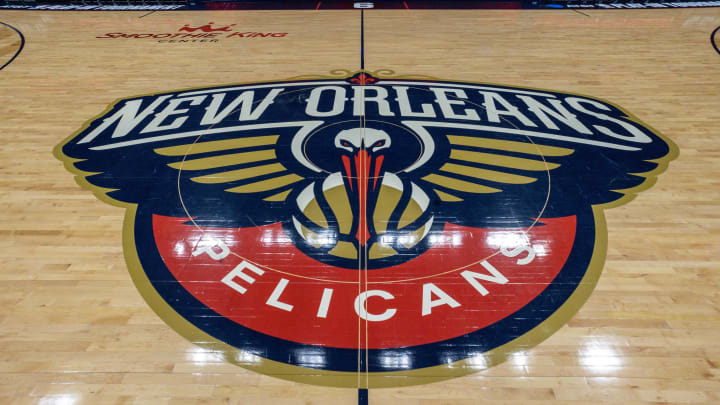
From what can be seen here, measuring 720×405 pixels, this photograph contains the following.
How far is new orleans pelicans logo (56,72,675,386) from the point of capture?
2.34 m

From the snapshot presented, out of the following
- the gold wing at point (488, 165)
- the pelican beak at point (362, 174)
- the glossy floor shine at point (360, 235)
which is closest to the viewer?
the glossy floor shine at point (360, 235)

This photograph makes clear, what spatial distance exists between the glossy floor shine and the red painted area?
15mm

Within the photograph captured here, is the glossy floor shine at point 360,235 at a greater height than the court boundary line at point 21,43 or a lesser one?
lesser

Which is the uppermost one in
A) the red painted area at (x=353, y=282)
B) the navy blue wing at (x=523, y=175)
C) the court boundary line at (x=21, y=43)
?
the court boundary line at (x=21, y=43)

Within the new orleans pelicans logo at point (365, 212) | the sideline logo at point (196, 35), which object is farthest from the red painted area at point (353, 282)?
the sideline logo at point (196, 35)

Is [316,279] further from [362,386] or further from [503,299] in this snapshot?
[503,299]

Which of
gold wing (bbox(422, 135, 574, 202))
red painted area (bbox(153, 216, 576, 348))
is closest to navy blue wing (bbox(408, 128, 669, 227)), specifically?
gold wing (bbox(422, 135, 574, 202))

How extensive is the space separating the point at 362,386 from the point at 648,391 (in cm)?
148

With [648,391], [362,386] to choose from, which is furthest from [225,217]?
[648,391]

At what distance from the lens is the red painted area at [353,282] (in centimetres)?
234

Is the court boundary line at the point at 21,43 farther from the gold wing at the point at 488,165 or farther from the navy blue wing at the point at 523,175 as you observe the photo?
the gold wing at the point at 488,165

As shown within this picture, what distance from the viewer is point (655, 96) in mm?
5137

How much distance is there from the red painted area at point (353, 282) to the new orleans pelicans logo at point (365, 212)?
0.04 feet

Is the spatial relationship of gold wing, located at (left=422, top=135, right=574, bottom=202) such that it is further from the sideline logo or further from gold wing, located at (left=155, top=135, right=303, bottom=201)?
the sideline logo
